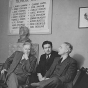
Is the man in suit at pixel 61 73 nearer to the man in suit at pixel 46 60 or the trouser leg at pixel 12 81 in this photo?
the man in suit at pixel 46 60

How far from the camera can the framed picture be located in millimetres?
3480

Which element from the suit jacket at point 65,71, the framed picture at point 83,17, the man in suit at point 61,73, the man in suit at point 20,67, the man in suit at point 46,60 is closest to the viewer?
the man in suit at point 61,73

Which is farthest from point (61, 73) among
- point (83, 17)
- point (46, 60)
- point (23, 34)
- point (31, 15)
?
point (31, 15)

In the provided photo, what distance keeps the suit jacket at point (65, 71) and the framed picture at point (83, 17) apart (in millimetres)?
973

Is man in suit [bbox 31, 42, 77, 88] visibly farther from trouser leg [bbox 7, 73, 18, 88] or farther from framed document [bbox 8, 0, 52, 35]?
framed document [bbox 8, 0, 52, 35]

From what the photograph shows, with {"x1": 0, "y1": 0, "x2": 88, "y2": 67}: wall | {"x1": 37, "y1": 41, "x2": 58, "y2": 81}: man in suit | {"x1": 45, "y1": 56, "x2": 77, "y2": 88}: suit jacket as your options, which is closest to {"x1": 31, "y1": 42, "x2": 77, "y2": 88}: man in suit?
{"x1": 45, "y1": 56, "x2": 77, "y2": 88}: suit jacket

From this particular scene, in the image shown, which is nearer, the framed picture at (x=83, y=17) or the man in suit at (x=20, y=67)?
the man in suit at (x=20, y=67)

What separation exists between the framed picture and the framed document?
701mm

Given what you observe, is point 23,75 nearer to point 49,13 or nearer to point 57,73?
point 57,73

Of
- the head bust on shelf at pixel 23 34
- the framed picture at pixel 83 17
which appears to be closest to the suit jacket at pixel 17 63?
the head bust on shelf at pixel 23 34

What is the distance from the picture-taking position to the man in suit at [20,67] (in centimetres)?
290

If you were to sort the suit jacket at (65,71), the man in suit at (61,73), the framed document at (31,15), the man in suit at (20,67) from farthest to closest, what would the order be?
the framed document at (31,15) → the man in suit at (20,67) → the suit jacket at (65,71) → the man in suit at (61,73)

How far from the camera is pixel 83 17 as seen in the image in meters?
3.50

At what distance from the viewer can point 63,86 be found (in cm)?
270
